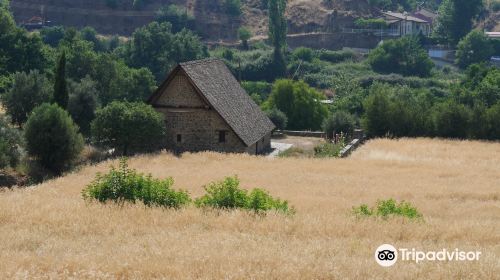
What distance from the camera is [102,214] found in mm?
15195

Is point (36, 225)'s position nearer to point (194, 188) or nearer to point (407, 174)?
point (194, 188)

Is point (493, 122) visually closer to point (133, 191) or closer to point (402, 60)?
point (133, 191)

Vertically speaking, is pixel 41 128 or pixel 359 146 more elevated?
pixel 41 128

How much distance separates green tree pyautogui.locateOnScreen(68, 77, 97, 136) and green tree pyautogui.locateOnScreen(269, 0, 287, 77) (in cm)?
4793

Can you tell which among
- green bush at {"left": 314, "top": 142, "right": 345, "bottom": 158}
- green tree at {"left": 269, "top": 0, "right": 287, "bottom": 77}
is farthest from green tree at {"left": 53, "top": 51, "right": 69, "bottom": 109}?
green tree at {"left": 269, "top": 0, "right": 287, "bottom": 77}

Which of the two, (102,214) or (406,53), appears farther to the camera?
(406,53)

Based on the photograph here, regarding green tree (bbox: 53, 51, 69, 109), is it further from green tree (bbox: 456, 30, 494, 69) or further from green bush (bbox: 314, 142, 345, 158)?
green tree (bbox: 456, 30, 494, 69)

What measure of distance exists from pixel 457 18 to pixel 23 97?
8465 cm

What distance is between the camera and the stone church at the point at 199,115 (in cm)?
3903

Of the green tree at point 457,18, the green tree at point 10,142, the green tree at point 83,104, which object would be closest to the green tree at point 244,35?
the green tree at point 457,18

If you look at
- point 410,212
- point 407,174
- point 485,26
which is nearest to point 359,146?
point 407,174

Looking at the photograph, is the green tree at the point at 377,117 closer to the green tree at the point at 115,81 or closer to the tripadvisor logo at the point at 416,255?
the green tree at the point at 115,81

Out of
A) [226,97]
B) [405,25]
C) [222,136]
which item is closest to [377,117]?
[226,97]

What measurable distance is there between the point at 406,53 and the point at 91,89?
59591 mm
